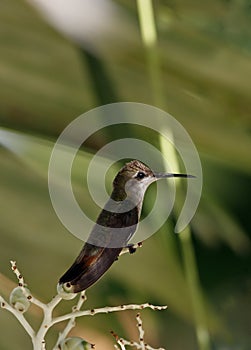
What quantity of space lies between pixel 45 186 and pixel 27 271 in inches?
2.6

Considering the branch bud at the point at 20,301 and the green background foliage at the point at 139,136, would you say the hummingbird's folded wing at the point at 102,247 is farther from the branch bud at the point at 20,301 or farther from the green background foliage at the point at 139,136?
the green background foliage at the point at 139,136

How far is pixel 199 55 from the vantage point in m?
0.53

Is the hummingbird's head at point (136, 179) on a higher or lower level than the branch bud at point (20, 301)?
higher

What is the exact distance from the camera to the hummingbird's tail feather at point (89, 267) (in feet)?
1.00

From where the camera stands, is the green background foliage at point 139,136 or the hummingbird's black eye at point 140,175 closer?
the hummingbird's black eye at point 140,175

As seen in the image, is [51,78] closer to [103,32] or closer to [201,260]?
[103,32]

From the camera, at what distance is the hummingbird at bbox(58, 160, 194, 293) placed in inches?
12.3

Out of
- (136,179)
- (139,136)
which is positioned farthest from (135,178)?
(139,136)

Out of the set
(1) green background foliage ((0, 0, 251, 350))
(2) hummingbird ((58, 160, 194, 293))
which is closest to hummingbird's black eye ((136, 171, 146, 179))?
(2) hummingbird ((58, 160, 194, 293))

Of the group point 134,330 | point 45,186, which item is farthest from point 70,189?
point 134,330

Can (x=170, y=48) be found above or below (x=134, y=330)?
above

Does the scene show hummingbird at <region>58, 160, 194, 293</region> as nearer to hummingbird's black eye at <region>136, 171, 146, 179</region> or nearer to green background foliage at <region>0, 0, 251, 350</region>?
hummingbird's black eye at <region>136, 171, 146, 179</region>

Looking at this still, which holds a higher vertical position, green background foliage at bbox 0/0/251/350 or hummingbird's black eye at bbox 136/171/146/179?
green background foliage at bbox 0/0/251/350

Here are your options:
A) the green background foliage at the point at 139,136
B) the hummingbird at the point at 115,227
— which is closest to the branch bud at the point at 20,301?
the hummingbird at the point at 115,227
